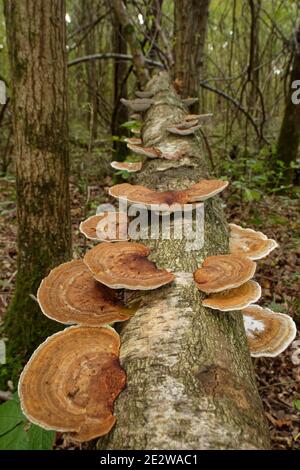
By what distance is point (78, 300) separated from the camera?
2527 mm

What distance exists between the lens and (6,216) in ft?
26.5

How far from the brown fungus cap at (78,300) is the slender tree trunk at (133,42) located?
19.2 ft

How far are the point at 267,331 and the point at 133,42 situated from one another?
21.2ft

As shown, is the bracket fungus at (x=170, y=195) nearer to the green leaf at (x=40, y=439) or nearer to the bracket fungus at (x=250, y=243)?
the bracket fungus at (x=250, y=243)

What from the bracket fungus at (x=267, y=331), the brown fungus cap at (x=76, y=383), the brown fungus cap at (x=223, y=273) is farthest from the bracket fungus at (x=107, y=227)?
the bracket fungus at (x=267, y=331)

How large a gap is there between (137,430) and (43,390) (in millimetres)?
527

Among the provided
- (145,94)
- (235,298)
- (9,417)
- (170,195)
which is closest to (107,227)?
(170,195)

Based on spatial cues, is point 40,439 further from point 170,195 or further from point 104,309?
point 170,195

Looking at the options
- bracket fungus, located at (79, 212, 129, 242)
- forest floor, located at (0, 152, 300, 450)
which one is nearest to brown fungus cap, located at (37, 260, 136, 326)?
bracket fungus, located at (79, 212, 129, 242)

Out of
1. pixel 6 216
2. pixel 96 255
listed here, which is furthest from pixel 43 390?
pixel 6 216

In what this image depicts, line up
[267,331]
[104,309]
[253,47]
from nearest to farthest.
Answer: [104,309], [267,331], [253,47]

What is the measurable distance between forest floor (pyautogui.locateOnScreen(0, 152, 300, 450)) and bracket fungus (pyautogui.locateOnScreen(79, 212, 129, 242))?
→ 1425 mm
